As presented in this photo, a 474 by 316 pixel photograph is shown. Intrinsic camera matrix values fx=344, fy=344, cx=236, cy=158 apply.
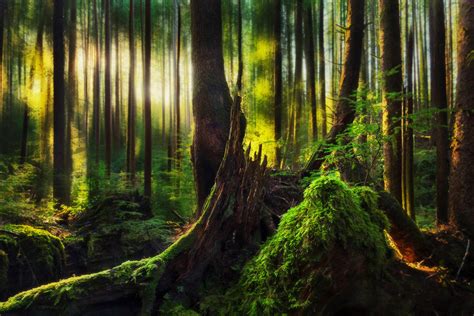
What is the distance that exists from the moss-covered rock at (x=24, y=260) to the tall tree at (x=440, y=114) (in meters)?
6.92

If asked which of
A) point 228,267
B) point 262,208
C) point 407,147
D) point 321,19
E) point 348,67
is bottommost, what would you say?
point 228,267

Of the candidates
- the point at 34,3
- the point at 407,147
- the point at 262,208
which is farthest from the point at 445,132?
the point at 34,3

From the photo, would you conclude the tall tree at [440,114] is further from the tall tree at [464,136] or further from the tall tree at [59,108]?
the tall tree at [59,108]

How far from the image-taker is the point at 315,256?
2.94m

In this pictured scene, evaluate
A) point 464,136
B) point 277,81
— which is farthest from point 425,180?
point 464,136

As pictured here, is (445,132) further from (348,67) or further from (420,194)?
(420,194)

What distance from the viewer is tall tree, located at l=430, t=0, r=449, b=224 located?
707cm

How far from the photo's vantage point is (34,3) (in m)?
21.2

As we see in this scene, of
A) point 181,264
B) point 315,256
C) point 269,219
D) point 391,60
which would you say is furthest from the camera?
point 391,60

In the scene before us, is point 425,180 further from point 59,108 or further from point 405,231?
point 59,108

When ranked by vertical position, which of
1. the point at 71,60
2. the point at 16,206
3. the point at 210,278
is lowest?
the point at 210,278

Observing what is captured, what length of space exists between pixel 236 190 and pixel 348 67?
480 centimetres

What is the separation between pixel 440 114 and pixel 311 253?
6117 mm

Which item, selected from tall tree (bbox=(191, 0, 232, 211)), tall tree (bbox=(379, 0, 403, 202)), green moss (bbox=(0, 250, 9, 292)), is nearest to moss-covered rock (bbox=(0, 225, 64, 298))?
green moss (bbox=(0, 250, 9, 292))
